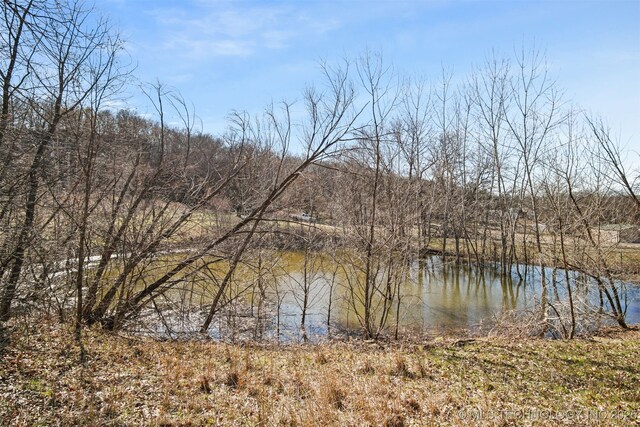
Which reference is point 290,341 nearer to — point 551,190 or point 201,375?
point 201,375

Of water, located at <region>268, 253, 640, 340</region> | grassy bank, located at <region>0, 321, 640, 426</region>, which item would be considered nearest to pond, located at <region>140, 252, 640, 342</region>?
water, located at <region>268, 253, 640, 340</region>

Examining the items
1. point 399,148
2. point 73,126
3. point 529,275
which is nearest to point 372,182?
point 399,148

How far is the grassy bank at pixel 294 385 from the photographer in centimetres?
374

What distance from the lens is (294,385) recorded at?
471 cm

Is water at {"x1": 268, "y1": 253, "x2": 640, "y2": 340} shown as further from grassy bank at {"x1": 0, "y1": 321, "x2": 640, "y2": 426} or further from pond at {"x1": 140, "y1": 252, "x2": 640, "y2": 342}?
grassy bank at {"x1": 0, "y1": 321, "x2": 640, "y2": 426}

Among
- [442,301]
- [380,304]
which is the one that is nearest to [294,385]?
Result: [380,304]

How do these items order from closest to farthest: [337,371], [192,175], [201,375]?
[201,375] → [337,371] → [192,175]

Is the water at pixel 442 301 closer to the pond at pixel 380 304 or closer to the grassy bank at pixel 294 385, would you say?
the pond at pixel 380 304

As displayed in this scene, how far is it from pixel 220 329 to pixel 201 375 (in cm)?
506

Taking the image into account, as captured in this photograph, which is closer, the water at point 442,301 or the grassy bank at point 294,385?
the grassy bank at point 294,385

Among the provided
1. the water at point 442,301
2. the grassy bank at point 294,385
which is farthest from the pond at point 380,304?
the grassy bank at point 294,385

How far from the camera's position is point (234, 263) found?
8.20 meters

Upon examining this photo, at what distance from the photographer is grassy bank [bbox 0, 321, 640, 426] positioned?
12.3ft

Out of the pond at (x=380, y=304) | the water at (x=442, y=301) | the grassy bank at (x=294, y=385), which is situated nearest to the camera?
the grassy bank at (x=294, y=385)
